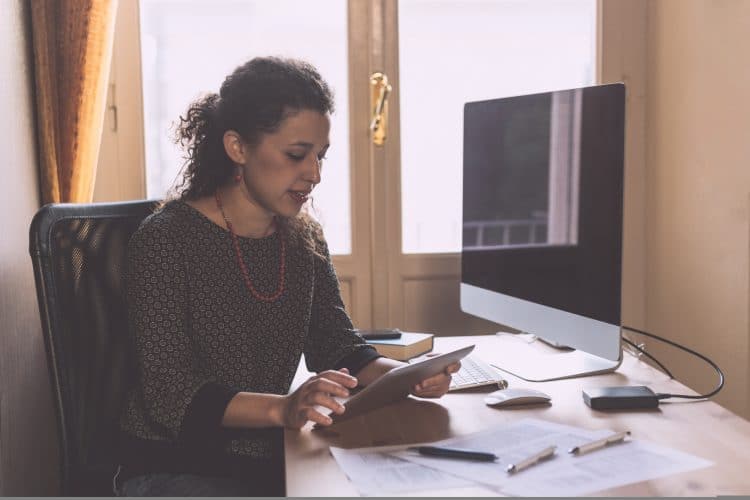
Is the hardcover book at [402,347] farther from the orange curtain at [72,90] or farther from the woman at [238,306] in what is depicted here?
the orange curtain at [72,90]

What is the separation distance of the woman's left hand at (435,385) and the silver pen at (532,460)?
12.9 inches

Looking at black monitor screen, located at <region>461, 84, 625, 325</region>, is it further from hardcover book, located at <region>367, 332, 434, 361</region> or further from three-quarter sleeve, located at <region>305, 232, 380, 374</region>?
three-quarter sleeve, located at <region>305, 232, 380, 374</region>

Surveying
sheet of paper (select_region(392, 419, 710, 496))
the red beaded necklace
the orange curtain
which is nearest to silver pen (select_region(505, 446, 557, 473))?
sheet of paper (select_region(392, 419, 710, 496))

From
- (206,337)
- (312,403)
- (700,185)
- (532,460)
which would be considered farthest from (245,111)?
(700,185)

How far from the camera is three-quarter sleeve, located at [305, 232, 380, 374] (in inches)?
64.4

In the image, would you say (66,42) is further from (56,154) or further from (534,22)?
(534,22)

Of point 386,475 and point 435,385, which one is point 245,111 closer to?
point 435,385

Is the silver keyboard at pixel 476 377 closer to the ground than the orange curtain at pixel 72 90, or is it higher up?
closer to the ground

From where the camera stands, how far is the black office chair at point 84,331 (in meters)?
1.41


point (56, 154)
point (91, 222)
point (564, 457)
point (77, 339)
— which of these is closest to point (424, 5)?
point (56, 154)

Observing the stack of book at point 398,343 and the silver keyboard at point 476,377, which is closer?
the silver keyboard at point 476,377

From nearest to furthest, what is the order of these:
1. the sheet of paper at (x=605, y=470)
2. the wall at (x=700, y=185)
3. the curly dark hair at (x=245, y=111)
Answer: the sheet of paper at (x=605, y=470) < the curly dark hair at (x=245, y=111) < the wall at (x=700, y=185)

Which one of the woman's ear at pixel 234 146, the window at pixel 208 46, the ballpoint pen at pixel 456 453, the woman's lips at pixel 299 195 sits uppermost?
the window at pixel 208 46

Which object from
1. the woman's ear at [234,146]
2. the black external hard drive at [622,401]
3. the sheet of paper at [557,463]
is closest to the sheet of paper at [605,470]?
the sheet of paper at [557,463]
